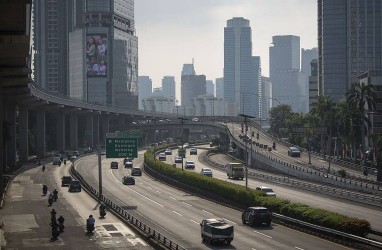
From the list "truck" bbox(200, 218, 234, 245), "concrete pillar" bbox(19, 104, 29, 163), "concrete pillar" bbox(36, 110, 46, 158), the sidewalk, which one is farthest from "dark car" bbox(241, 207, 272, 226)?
"concrete pillar" bbox(36, 110, 46, 158)

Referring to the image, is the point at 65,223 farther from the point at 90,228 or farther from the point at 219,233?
the point at 219,233

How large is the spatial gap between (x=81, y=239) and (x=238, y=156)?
118 meters

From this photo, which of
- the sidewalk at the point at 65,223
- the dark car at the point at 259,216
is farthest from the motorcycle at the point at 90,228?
the dark car at the point at 259,216

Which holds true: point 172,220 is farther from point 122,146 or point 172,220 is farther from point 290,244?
point 122,146

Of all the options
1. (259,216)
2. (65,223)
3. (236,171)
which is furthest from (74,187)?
(259,216)

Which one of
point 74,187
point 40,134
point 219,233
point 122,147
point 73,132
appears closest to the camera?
point 219,233

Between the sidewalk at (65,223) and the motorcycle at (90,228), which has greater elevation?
the motorcycle at (90,228)

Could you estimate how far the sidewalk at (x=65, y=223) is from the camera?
46.1 m

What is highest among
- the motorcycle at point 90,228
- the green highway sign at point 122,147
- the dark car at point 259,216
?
the green highway sign at point 122,147

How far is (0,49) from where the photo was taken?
120 ft

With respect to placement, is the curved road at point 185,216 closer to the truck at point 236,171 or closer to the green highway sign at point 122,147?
the green highway sign at point 122,147

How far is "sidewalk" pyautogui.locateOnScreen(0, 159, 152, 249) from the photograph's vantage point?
4609 cm

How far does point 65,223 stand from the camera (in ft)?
186

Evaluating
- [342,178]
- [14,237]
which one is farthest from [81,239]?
[342,178]
